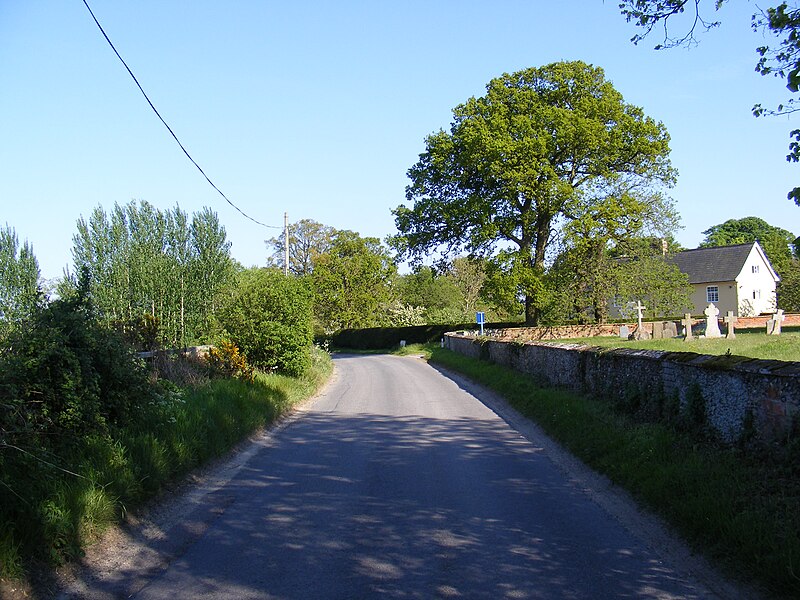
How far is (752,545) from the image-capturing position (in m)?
5.23

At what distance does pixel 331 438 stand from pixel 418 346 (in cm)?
3876

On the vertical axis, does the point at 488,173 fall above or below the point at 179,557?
above

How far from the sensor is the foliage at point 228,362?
54.4 ft

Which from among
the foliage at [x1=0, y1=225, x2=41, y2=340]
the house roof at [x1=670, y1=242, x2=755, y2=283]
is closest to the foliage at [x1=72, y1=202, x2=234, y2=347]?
the foliage at [x1=0, y1=225, x2=41, y2=340]

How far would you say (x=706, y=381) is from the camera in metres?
8.66

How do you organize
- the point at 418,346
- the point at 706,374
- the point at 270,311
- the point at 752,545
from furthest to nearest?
the point at 418,346
the point at 270,311
the point at 706,374
the point at 752,545

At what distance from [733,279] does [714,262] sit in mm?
3287

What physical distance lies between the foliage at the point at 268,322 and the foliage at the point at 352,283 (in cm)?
4624

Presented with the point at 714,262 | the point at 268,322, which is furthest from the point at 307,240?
the point at 268,322

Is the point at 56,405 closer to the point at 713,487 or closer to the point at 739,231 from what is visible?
the point at 713,487

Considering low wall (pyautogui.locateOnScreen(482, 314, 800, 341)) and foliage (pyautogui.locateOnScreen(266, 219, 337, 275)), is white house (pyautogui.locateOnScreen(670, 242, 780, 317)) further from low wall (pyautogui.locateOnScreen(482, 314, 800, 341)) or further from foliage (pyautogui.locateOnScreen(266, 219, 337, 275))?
foliage (pyautogui.locateOnScreen(266, 219, 337, 275))

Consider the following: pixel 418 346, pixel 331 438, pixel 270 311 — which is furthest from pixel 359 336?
pixel 331 438

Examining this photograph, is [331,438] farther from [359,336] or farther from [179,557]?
[359,336]

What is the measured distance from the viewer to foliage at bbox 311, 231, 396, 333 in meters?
67.4
